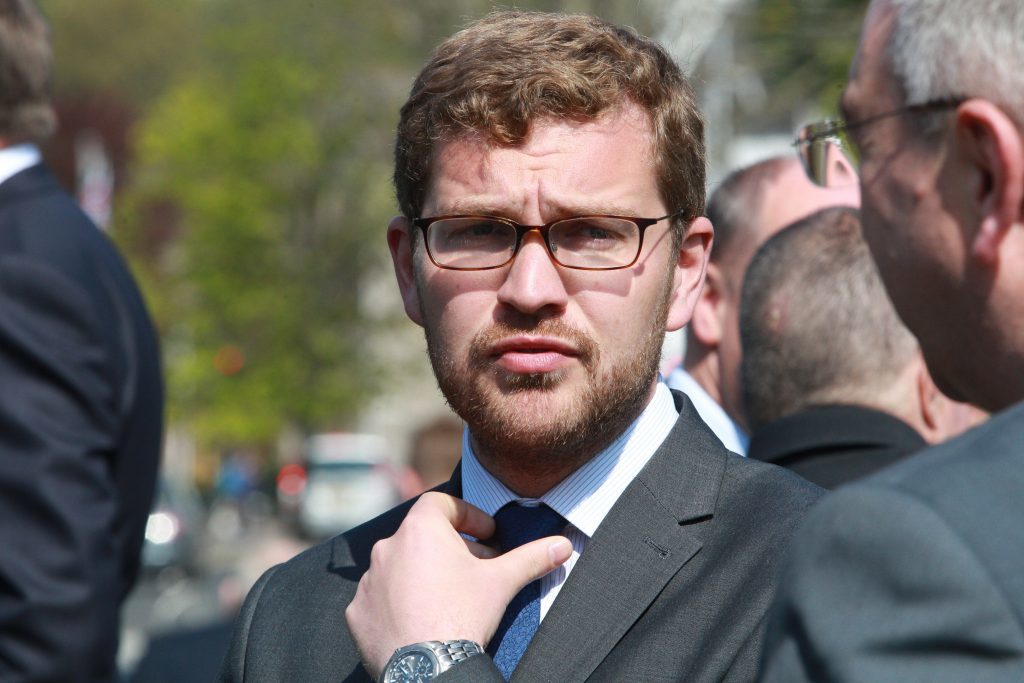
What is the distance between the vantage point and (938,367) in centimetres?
209

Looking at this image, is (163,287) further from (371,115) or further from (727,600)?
(727,600)

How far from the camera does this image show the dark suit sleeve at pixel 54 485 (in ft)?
9.96

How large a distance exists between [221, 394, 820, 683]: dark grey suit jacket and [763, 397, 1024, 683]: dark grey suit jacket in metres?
0.85

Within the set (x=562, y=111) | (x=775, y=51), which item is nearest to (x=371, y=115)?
(x=775, y=51)

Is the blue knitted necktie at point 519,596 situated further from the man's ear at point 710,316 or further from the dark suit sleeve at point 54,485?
the man's ear at point 710,316

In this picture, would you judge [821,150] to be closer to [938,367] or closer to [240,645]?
[938,367]

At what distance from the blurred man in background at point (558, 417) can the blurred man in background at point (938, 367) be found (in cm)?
44

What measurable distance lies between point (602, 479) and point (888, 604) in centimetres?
124

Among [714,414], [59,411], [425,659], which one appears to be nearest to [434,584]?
[425,659]

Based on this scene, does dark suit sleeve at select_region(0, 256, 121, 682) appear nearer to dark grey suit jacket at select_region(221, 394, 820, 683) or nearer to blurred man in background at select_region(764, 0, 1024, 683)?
dark grey suit jacket at select_region(221, 394, 820, 683)

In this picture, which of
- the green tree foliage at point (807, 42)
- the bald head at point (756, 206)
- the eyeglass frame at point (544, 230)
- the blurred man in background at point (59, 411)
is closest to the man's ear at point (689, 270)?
the eyeglass frame at point (544, 230)

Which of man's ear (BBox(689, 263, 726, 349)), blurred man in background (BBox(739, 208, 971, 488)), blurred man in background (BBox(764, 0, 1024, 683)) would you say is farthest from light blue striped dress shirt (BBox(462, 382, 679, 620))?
man's ear (BBox(689, 263, 726, 349))

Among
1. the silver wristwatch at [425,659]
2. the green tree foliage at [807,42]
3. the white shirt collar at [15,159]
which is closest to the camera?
the silver wristwatch at [425,659]

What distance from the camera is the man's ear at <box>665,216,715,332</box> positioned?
2838 mm
